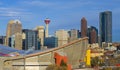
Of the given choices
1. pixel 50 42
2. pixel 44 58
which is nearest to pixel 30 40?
pixel 50 42

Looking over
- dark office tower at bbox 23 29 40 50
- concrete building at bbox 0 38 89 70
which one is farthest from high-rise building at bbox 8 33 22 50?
concrete building at bbox 0 38 89 70

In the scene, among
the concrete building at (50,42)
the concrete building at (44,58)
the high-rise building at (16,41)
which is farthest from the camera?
the concrete building at (50,42)

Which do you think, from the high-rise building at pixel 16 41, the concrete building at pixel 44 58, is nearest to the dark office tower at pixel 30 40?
the high-rise building at pixel 16 41

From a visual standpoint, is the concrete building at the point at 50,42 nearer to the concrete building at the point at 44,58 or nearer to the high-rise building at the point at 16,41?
the high-rise building at the point at 16,41

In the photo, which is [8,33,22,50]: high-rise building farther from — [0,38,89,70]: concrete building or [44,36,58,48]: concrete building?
[0,38,89,70]: concrete building

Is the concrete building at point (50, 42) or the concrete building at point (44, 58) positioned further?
the concrete building at point (50, 42)

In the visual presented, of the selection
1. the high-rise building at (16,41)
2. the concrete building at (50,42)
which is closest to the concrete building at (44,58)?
the high-rise building at (16,41)

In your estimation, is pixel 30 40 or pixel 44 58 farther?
pixel 30 40

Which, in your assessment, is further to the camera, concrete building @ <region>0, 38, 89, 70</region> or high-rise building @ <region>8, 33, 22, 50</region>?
high-rise building @ <region>8, 33, 22, 50</region>

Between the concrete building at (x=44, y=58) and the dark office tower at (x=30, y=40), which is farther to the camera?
the dark office tower at (x=30, y=40)

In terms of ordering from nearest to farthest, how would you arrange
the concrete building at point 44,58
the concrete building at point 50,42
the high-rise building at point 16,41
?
the concrete building at point 44,58
the high-rise building at point 16,41
the concrete building at point 50,42

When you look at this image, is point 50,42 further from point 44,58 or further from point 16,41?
point 44,58

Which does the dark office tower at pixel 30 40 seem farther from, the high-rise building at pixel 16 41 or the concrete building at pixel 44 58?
the concrete building at pixel 44 58

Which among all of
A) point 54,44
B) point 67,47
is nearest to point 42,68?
point 67,47
